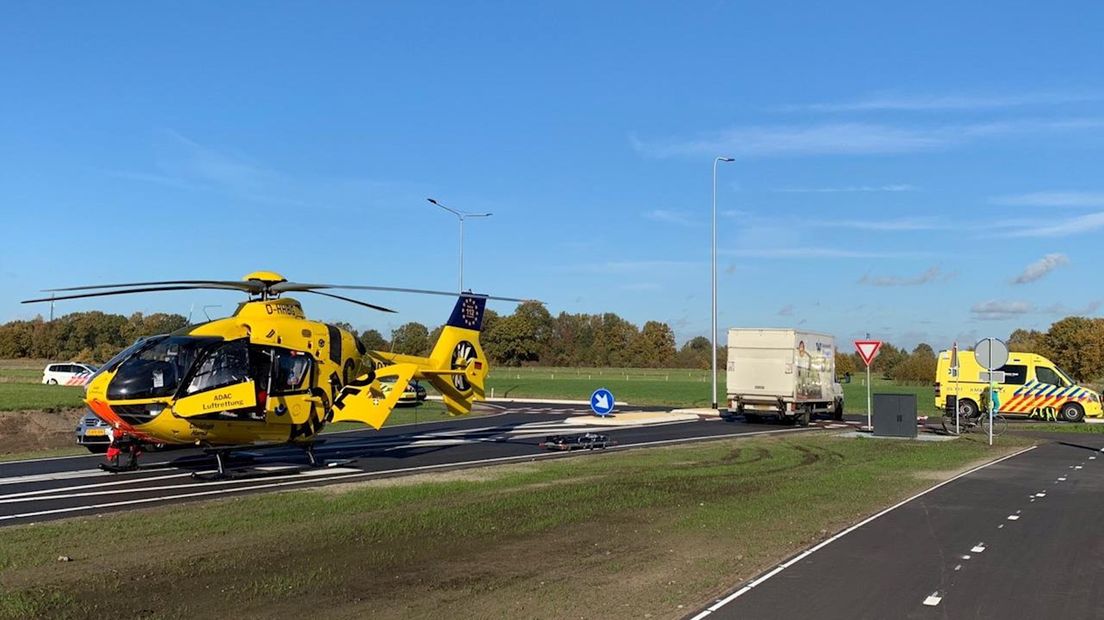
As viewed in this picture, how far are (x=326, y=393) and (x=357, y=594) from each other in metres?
10.4

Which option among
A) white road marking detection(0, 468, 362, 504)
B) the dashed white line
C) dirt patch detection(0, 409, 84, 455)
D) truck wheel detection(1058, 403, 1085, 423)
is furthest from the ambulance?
dirt patch detection(0, 409, 84, 455)

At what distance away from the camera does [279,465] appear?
706 inches

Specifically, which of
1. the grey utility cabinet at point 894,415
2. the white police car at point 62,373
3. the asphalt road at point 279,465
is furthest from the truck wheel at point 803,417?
the white police car at point 62,373

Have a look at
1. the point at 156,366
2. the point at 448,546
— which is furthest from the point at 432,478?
the point at 448,546

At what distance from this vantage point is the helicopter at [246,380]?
1488 cm

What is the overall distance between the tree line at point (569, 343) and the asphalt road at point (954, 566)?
74.2m

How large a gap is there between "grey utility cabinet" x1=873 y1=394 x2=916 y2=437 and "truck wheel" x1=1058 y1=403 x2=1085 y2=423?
588 inches

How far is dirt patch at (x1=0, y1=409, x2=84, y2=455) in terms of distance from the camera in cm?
2442

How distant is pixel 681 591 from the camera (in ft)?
25.3

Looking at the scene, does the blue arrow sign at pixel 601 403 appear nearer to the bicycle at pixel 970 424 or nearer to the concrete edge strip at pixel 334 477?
the concrete edge strip at pixel 334 477

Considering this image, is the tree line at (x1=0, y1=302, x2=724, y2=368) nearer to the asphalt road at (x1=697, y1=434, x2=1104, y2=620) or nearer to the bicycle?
the bicycle

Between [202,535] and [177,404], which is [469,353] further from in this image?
[202,535]

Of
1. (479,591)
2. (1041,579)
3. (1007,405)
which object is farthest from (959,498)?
(1007,405)

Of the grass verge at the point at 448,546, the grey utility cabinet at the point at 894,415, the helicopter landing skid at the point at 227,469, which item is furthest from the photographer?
the grey utility cabinet at the point at 894,415
